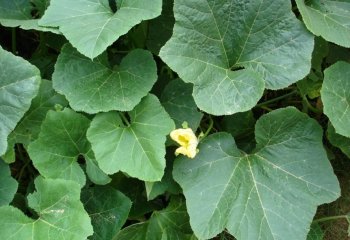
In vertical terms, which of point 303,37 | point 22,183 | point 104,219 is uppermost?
point 303,37

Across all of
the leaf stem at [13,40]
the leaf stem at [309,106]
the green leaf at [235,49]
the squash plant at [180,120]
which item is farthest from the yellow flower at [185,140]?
the leaf stem at [13,40]

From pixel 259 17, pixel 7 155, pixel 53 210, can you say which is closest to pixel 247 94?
pixel 259 17

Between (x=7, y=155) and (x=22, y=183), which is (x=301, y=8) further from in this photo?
(x=22, y=183)

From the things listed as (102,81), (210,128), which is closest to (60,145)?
(102,81)

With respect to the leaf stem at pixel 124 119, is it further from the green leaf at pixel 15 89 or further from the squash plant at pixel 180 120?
the green leaf at pixel 15 89

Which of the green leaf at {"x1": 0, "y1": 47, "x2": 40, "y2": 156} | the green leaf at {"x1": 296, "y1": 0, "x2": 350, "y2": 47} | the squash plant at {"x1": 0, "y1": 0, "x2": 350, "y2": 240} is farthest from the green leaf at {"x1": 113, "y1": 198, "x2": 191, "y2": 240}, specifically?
the green leaf at {"x1": 296, "y1": 0, "x2": 350, "y2": 47}

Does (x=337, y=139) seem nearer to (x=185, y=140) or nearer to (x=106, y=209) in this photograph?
(x=185, y=140)
